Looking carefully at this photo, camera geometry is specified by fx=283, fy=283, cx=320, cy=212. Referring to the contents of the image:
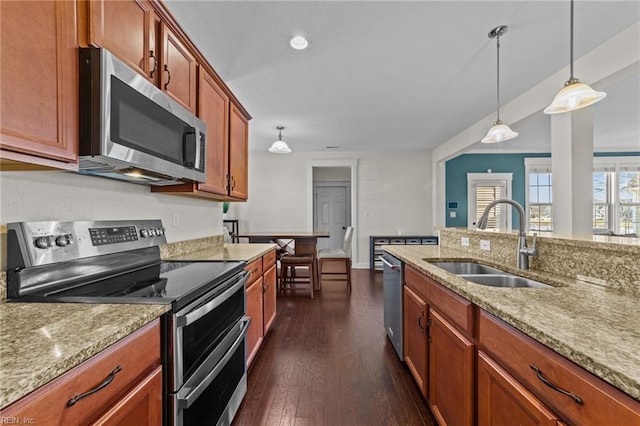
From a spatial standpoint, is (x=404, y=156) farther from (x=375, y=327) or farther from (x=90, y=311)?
(x=90, y=311)

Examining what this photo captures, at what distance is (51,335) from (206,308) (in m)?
0.52

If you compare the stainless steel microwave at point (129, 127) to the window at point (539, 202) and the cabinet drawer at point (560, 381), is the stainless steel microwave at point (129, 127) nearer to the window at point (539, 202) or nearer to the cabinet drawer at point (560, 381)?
the cabinet drawer at point (560, 381)

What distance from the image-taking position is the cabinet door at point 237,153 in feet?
8.43

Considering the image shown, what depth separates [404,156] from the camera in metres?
6.12

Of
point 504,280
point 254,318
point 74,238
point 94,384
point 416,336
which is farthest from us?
point 254,318

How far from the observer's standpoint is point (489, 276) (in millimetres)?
1649

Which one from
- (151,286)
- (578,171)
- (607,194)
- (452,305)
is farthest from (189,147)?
(607,194)

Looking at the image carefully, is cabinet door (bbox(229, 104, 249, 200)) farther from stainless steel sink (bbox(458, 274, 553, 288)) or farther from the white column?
the white column

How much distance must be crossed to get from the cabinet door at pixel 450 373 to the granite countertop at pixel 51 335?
116cm

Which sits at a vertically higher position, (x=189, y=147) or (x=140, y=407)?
(x=189, y=147)

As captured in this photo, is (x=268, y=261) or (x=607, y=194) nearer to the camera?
(x=268, y=261)

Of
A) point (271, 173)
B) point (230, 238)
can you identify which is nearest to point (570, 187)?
point (230, 238)

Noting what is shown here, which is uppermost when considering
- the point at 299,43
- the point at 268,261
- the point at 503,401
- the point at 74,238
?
the point at 299,43

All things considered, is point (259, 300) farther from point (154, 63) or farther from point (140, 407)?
point (154, 63)
